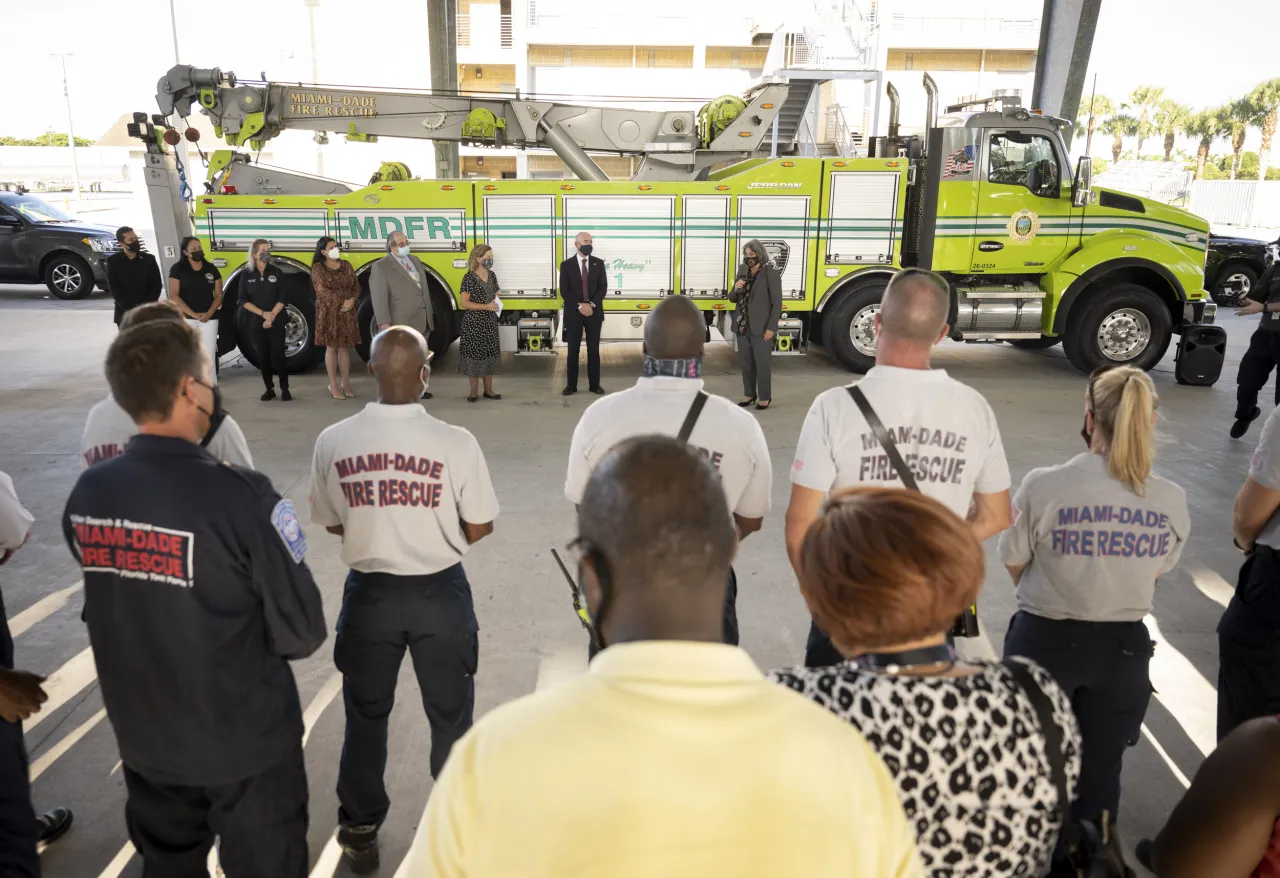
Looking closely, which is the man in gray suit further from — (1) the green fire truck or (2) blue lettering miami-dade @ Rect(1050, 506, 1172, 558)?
(2) blue lettering miami-dade @ Rect(1050, 506, 1172, 558)

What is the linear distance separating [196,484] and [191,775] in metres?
0.76

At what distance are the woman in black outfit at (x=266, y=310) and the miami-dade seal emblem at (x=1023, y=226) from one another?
336 inches

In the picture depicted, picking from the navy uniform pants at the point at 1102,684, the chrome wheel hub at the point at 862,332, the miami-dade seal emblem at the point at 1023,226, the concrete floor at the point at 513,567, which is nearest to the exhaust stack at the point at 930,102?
the miami-dade seal emblem at the point at 1023,226

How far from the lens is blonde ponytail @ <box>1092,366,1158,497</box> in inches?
109

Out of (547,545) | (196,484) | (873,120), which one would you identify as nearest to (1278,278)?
(873,120)

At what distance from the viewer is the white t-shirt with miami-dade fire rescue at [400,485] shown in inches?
117

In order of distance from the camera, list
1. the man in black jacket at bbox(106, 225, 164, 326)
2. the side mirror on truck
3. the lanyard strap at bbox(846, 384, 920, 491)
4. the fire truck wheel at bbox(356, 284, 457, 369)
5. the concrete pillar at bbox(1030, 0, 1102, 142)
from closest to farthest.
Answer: the lanyard strap at bbox(846, 384, 920, 491)
the man in black jacket at bbox(106, 225, 164, 326)
the side mirror on truck
the fire truck wheel at bbox(356, 284, 457, 369)
the concrete pillar at bbox(1030, 0, 1102, 142)

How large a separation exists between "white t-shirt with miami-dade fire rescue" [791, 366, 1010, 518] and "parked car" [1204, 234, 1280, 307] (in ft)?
56.7

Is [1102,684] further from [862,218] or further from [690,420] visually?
[862,218]

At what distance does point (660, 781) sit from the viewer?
108cm

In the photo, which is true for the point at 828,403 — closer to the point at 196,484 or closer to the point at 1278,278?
the point at 196,484

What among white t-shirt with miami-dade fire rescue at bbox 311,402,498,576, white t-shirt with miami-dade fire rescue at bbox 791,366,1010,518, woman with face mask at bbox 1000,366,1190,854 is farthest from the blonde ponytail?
white t-shirt with miami-dade fire rescue at bbox 311,402,498,576

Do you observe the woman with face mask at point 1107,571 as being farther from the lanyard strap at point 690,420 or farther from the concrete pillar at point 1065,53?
the concrete pillar at point 1065,53

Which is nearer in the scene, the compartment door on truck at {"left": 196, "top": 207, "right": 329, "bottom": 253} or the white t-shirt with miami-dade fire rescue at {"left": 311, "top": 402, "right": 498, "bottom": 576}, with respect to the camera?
the white t-shirt with miami-dade fire rescue at {"left": 311, "top": 402, "right": 498, "bottom": 576}
